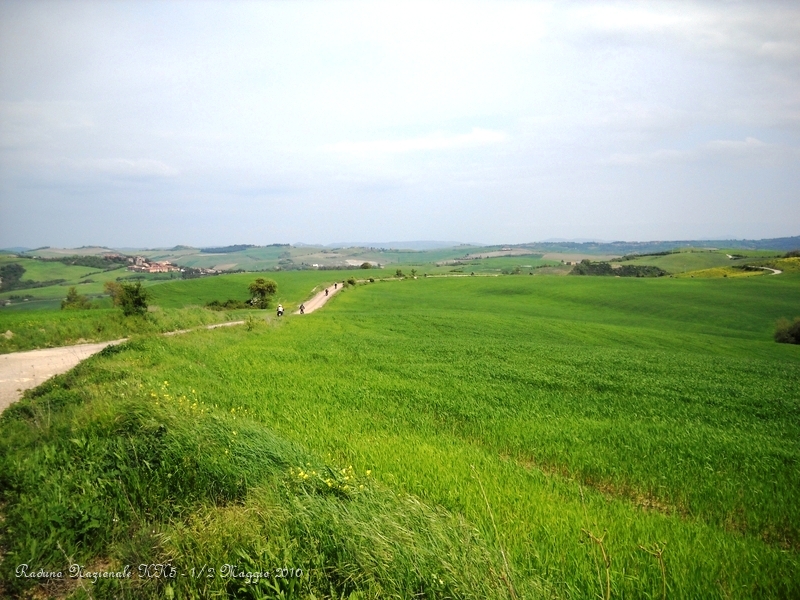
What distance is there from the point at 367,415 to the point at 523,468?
469 cm

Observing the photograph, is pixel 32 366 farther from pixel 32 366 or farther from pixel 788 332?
pixel 788 332

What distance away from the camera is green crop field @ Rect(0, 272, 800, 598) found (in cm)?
473

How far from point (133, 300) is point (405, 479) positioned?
31.2m

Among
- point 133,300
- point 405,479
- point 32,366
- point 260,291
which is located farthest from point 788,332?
point 260,291

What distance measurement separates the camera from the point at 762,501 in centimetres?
781

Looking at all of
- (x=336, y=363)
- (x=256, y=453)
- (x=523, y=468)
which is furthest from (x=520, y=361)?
(x=256, y=453)

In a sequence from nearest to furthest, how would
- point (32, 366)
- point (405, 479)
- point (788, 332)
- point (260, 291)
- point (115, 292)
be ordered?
point (405, 479) < point (32, 366) < point (788, 332) < point (115, 292) < point (260, 291)

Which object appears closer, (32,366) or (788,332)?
(32,366)

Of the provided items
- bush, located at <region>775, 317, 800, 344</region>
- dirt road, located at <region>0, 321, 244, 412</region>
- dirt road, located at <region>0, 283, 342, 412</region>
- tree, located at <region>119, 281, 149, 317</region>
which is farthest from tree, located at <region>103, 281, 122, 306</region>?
bush, located at <region>775, 317, 800, 344</region>

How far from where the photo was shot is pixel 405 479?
7.45 meters

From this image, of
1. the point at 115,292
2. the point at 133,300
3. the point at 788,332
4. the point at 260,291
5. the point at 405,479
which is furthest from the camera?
the point at 260,291

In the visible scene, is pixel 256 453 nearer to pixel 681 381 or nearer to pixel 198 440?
pixel 198 440

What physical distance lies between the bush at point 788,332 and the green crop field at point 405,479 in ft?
119

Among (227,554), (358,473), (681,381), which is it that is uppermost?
(227,554)
